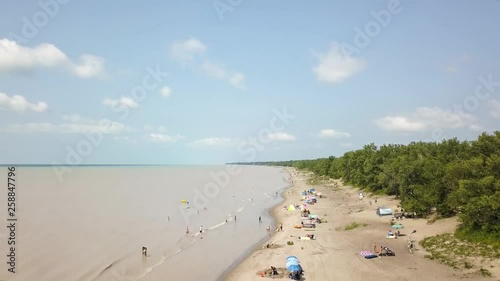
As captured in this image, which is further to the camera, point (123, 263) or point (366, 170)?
point (366, 170)

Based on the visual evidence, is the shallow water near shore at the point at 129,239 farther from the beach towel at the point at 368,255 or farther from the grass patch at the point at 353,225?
the beach towel at the point at 368,255

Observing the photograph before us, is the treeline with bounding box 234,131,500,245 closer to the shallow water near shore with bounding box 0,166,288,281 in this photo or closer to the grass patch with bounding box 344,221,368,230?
the grass patch with bounding box 344,221,368,230

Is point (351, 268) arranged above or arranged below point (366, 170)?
below

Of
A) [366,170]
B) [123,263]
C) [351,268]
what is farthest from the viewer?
[366,170]

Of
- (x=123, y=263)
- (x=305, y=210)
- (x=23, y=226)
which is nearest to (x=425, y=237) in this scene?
(x=305, y=210)

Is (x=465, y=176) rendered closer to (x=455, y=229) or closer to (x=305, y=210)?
(x=455, y=229)

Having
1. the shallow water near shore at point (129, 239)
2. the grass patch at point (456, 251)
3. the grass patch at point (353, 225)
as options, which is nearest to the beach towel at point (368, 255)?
the grass patch at point (456, 251)

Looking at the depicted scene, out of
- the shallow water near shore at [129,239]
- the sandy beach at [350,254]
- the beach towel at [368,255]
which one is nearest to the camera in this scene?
the sandy beach at [350,254]

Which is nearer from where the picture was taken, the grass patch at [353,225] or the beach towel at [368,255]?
the beach towel at [368,255]
